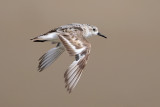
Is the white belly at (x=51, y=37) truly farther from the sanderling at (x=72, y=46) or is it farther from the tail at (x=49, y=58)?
the tail at (x=49, y=58)

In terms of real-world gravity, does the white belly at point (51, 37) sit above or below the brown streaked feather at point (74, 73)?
above

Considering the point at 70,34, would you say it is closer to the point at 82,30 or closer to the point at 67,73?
the point at 82,30

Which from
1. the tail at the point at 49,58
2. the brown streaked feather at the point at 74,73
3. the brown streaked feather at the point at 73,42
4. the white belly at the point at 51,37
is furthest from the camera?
the tail at the point at 49,58

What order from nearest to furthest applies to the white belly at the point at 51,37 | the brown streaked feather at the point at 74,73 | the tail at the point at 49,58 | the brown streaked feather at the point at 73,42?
the brown streaked feather at the point at 74,73 < the brown streaked feather at the point at 73,42 < the white belly at the point at 51,37 < the tail at the point at 49,58

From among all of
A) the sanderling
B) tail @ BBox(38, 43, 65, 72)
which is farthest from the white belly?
tail @ BBox(38, 43, 65, 72)

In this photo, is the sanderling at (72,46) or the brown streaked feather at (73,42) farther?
the brown streaked feather at (73,42)

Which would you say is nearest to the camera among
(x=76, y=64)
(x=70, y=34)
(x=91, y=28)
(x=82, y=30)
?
(x=76, y=64)

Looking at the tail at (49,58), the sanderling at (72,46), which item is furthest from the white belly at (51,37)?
the tail at (49,58)

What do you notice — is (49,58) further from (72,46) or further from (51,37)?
(72,46)

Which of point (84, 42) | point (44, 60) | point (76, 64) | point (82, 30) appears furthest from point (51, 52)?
point (76, 64)
